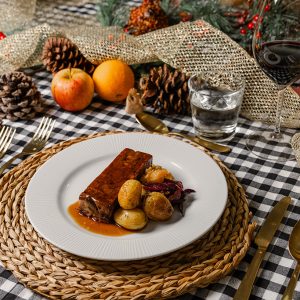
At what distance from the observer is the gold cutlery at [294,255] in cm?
88

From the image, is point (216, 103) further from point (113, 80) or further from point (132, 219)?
point (132, 219)

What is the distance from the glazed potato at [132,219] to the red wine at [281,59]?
435 millimetres

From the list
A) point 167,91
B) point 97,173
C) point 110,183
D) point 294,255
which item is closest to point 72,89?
point 167,91

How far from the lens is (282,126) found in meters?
1.39

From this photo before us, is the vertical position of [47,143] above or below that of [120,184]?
below

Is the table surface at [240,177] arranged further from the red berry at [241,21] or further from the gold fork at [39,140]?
the red berry at [241,21]

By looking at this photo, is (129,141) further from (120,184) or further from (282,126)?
(282,126)

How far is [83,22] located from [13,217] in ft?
3.39

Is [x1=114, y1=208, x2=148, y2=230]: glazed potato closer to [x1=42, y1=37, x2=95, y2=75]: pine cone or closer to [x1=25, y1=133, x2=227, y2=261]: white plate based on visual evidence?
[x1=25, y1=133, x2=227, y2=261]: white plate

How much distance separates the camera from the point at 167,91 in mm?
1411

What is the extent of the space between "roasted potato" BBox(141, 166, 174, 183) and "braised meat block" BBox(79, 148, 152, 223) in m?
0.01

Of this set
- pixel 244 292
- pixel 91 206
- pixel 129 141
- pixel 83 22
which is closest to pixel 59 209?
pixel 91 206

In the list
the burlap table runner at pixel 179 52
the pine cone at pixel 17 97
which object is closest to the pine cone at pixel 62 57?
the burlap table runner at pixel 179 52

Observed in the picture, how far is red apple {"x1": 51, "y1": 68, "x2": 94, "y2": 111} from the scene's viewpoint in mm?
1408
